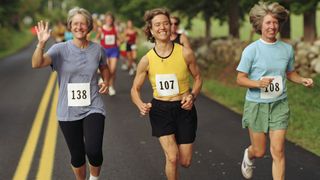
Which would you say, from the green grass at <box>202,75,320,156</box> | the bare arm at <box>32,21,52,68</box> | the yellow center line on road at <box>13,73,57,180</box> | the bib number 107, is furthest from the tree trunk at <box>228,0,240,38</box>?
the bare arm at <box>32,21,52,68</box>

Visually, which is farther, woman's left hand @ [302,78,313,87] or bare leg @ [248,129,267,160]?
bare leg @ [248,129,267,160]

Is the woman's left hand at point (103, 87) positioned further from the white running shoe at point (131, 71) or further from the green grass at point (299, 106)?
the white running shoe at point (131, 71)

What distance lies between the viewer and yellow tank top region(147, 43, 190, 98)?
4.95 m

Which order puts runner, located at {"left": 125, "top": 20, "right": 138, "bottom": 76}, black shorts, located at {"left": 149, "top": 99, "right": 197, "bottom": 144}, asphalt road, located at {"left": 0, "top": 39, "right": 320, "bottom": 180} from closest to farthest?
black shorts, located at {"left": 149, "top": 99, "right": 197, "bottom": 144}
asphalt road, located at {"left": 0, "top": 39, "right": 320, "bottom": 180}
runner, located at {"left": 125, "top": 20, "right": 138, "bottom": 76}

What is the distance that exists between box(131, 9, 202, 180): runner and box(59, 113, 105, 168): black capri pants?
1.39 feet

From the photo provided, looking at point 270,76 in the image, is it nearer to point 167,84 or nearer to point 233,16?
point 167,84

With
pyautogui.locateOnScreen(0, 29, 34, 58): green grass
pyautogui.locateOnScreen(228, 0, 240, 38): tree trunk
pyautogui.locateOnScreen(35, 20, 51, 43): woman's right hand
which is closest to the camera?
pyautogui.locateOnScreen(35, 20, 51, 43): woman's right hand

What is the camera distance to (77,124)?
508 cm

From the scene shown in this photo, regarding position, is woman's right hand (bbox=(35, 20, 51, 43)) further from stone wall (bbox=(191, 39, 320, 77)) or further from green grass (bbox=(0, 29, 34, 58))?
green grass (bbox=(0, 29, 34, 58))

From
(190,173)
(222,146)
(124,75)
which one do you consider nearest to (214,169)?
(190,173)

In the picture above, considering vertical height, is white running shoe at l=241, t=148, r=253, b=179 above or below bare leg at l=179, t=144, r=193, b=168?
below

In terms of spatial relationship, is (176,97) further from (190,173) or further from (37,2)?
(37,2)

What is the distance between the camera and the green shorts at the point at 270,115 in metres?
5.12

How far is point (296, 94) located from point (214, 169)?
5.26 m
